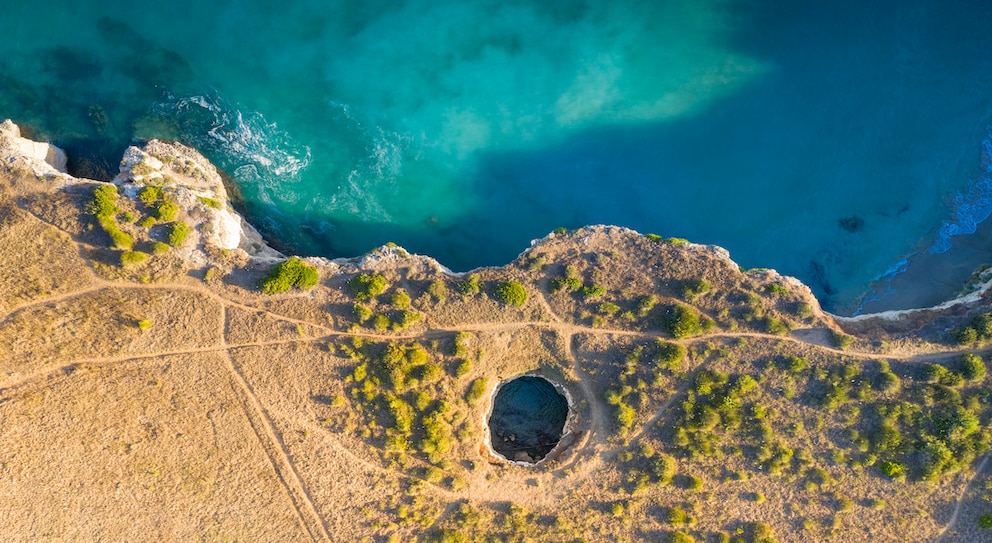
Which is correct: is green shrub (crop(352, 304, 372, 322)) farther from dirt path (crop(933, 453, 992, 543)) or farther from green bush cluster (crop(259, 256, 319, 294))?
dirt path (crop(933, 453, 992, 543))

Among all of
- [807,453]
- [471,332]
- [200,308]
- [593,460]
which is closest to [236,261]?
[200,308]

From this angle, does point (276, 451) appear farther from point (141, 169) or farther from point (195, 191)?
point (141, 169)

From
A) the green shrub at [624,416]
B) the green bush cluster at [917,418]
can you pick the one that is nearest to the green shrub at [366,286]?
the green shrub at [624,416]

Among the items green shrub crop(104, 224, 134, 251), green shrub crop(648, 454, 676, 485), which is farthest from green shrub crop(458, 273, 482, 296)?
green shrub crop(104, 224, 134, 251)

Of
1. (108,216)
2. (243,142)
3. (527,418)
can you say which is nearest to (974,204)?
(527,418)

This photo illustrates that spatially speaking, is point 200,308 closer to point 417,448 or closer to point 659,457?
point 417,448
